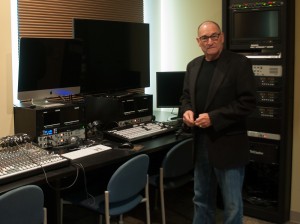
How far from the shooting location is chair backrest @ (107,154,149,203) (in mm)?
2449

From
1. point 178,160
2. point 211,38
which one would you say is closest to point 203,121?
point 211,38

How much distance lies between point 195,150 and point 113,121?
2.72 feet

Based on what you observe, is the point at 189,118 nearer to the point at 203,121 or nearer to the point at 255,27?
the point at 203,121

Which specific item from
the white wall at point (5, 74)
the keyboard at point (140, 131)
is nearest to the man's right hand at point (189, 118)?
the keyboard at point (140, 131)

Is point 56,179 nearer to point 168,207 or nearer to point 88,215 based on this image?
point 88,215

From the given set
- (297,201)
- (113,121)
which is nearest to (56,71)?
(113,121)

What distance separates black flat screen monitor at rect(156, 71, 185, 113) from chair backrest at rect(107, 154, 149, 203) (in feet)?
3.98

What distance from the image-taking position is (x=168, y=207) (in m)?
3.75

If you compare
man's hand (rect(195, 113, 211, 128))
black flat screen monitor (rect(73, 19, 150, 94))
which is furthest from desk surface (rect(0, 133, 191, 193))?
black flat screen monitor (rect(73, 19, 150, 94))

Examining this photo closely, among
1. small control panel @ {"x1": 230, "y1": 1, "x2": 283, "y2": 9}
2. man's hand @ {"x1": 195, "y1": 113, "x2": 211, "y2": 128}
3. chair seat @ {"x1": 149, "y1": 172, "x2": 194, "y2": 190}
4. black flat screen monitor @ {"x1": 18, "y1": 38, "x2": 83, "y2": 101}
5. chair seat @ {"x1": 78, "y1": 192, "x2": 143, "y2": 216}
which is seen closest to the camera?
man's hand @ {"x1": 195, "y1": 113, "x2": 211, "y2": 128}

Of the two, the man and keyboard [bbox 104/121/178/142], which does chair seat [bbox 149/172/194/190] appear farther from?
the man

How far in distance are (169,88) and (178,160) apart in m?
0.96

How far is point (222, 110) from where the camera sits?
7.97ft

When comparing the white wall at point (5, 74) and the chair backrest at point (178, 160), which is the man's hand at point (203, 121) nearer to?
the chair backrest at point (178, 160)
